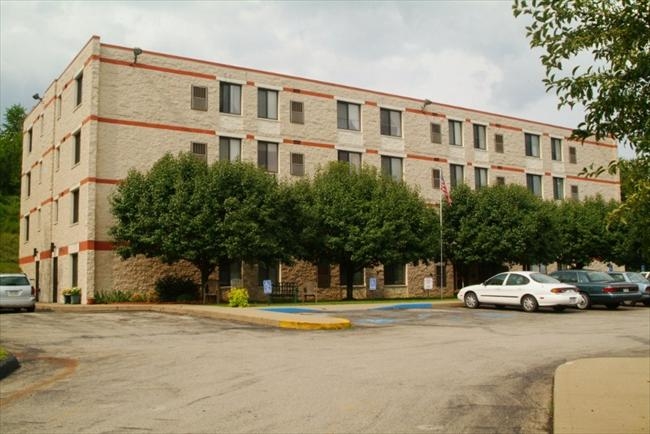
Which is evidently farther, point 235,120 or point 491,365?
point 235,120

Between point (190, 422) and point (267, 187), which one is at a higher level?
point (267, 187)

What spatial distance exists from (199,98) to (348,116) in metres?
9.33

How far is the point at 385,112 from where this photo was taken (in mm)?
40031

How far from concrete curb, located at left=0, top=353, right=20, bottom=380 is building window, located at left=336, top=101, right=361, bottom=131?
94.5 feet

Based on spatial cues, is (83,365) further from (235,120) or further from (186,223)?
(235,120)

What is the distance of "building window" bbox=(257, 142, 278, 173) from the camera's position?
35.2 m

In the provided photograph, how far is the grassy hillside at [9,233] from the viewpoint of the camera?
1955 inches

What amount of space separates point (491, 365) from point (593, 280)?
17.4 metres

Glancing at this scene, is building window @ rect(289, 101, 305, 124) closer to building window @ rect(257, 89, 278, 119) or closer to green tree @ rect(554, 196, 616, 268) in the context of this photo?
building window @ rect(257, 89, 278, 119)

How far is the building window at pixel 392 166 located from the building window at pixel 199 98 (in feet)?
38.1

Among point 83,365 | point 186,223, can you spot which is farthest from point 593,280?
point 83,365

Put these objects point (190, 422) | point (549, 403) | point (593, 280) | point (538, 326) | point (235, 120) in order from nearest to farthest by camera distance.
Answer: point (190, 422) → point (549, 403) → point (538, 326) → point (593, 280) → point (235, 120)

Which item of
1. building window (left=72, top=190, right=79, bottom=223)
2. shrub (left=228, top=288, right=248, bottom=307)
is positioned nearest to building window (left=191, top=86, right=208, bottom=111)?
building window (left=72, top=190, right=79, bottom=223)

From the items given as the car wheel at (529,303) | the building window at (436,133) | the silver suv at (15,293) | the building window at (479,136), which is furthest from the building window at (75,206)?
the building window at (479,136)
